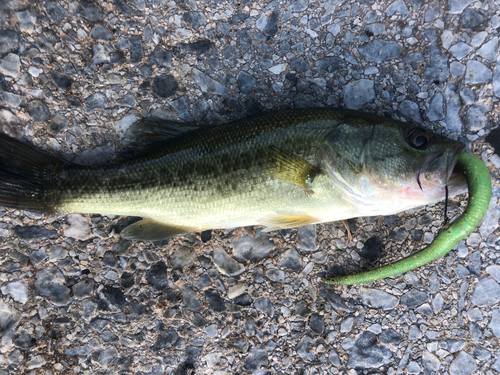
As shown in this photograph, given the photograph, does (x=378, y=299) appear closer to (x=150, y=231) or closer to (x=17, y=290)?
(x=150, y=231)

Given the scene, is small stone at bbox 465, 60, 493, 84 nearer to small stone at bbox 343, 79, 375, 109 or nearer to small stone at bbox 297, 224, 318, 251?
small stone at bbox 343, 79, 375, 109

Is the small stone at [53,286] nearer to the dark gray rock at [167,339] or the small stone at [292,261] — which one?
the dark gray rock at [167,339]

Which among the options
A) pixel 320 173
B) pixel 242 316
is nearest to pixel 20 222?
pixel 242 316

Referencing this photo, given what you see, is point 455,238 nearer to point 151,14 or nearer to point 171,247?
point 171,247

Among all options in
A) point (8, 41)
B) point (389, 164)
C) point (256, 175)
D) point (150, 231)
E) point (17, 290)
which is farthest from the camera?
point (17, 290)

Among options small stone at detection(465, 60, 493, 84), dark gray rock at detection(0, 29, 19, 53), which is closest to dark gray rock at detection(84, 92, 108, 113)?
dark gray rock at detection(0, 29, 19, 53)

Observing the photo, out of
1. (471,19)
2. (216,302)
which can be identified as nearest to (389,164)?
(471,19)
